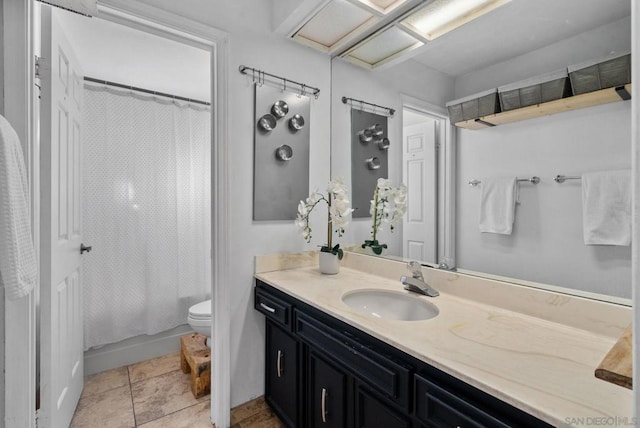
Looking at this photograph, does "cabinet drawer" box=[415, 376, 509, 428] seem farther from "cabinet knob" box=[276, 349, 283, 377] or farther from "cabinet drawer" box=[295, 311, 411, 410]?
"cabinet knob" box=[276, 349, 283, 377]

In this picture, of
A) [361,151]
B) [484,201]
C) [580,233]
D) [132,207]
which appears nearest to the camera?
[580,233]

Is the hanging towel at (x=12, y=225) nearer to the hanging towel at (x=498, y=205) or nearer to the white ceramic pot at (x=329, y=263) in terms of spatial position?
the white ceramic pot at (x=329, y=263)

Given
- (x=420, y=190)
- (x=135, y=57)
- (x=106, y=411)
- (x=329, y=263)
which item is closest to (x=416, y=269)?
(x=420, y=190)

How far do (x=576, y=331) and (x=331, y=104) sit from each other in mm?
1707

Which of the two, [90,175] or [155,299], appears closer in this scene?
[90,175]

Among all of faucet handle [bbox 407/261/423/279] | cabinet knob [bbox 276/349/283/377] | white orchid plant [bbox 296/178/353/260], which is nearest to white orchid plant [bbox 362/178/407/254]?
white orchid plant [bbox 296/178/353/260]

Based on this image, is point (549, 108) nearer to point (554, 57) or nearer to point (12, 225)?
point (554, 57)

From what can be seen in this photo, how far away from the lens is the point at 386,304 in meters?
1.40

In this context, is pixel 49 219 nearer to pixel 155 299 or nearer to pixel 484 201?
pixel 155 299

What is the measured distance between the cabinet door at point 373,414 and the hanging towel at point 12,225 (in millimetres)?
1157

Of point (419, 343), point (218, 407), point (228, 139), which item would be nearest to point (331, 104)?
point (228, 139)

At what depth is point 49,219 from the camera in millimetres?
1261

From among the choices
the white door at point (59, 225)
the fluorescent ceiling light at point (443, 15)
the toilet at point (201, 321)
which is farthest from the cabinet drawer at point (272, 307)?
the fluorescent ceiling light at point (443, 15)

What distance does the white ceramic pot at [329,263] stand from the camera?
1.69 meters
